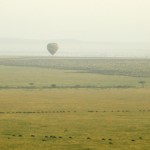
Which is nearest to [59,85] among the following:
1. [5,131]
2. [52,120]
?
[52,120]

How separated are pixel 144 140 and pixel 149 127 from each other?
5.94 m

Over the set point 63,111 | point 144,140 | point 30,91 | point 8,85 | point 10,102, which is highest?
point 8,85

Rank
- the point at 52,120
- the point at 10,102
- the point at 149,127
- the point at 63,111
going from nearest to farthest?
the point at 149,127, the point at 52,120, the point at 63,111, the point at 10,102

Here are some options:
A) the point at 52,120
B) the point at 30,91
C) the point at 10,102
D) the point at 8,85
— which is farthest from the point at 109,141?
the point at 8,85

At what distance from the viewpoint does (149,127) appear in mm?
42844

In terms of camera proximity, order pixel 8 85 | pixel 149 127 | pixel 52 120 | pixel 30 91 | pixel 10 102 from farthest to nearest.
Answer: pixel 8 85, pixel 30 91, pixel 10 102, pixel 52 120, pixel 149 127

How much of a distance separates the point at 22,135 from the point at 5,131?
2.19 m

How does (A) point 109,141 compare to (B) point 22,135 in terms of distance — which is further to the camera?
(B) point 22,135

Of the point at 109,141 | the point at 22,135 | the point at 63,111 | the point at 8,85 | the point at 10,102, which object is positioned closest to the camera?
the point at 109,141

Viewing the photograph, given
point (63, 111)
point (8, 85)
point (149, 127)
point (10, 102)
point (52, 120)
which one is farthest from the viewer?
point (8, 85)

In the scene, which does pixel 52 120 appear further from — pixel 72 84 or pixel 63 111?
pixel 72 84

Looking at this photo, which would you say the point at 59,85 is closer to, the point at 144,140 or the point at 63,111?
the point at 63,111

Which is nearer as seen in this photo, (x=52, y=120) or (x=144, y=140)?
(x=144, y=140)

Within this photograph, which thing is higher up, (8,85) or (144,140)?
(8,85)
